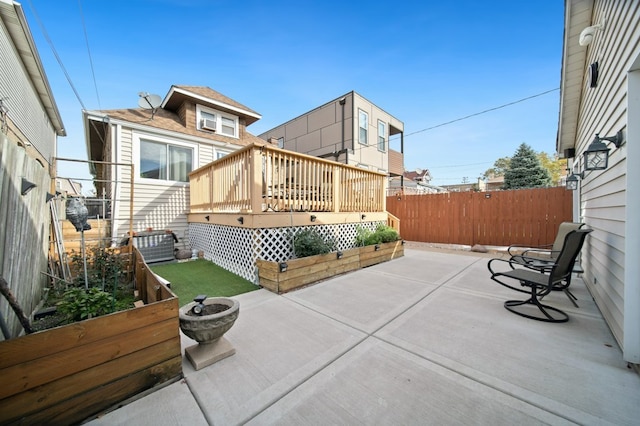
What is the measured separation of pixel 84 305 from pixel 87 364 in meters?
0.60

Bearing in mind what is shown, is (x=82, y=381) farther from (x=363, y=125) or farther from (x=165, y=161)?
(x=363, y=125)

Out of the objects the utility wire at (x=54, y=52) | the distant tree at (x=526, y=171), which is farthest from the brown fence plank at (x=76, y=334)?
the distant tree at (x=526, y=171)

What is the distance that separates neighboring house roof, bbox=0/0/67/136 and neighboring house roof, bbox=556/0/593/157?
9.20 m

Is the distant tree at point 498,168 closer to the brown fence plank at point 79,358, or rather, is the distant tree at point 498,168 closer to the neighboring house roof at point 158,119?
the neighboring house roof at point 158,119

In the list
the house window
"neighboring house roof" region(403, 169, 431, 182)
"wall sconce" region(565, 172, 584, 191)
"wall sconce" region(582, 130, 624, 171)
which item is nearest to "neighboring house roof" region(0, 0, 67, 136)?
the house window

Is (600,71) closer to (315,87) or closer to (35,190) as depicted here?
(35,190)

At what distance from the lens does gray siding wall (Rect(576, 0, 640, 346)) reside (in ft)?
7.50

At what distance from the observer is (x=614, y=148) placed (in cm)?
265

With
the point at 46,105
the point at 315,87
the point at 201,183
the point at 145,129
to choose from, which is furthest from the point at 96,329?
the point at 315,87

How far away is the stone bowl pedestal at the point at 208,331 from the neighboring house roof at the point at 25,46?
6.30m

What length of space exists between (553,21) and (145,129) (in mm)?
10848

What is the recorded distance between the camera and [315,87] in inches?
427

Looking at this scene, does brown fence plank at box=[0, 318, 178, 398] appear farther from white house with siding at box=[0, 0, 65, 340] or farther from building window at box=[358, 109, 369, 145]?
building window at box=[358, 109, 369, 145]

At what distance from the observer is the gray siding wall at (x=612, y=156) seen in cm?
229
